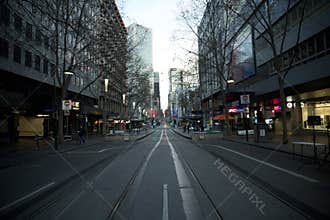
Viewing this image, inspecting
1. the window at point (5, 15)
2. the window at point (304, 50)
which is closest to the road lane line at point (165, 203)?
the window at point (5, 15)

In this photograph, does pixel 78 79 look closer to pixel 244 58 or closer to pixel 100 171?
pixel 244 58

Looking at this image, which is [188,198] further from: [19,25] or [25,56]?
[25,56]

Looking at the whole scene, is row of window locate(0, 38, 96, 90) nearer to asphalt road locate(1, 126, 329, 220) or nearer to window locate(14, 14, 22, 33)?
window locate(14, 14, 22, 33)

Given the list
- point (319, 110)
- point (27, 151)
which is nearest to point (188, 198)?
point (27, 151)

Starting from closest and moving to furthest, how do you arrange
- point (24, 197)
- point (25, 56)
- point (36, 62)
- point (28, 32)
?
point (24, 197) → point (28, 32) → point (25, 56) → point (36, 62)

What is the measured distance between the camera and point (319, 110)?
30922 mm

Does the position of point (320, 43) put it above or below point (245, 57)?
below

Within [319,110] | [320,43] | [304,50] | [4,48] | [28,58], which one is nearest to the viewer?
[320,43]

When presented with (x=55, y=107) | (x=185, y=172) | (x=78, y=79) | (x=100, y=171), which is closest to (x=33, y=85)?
(x=55, y=107)

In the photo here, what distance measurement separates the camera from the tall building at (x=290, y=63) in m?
24.2

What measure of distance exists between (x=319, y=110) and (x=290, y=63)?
13792 millimetres

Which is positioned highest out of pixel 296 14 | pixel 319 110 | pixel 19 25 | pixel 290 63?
pixel 296 14

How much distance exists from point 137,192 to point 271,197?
360cm

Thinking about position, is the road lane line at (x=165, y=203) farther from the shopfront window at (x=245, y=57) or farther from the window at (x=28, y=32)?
the shopfront window at (x=245, y=57)
